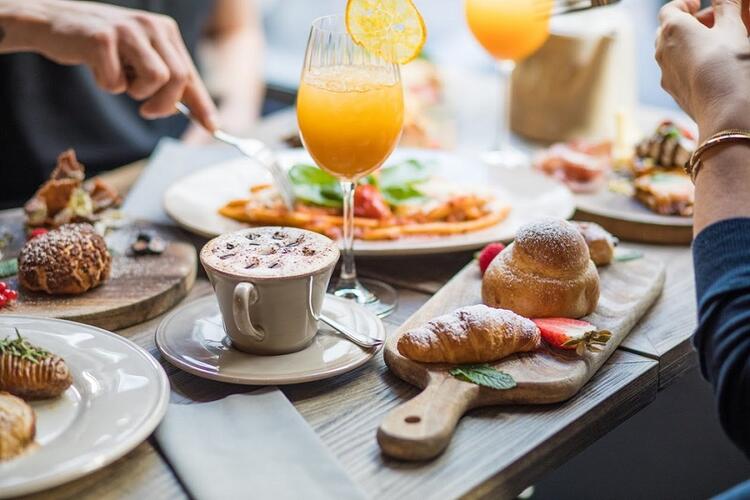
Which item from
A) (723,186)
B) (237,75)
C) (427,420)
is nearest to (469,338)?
(427,420)

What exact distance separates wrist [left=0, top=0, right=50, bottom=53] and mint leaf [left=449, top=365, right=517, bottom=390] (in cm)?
115

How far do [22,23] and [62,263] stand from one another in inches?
26.0

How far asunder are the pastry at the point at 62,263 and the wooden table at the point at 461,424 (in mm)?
115

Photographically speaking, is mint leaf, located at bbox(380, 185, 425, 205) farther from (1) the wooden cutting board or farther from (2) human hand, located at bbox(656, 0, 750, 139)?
(2) human hand, located at bbox(656, 0, 750, 139)

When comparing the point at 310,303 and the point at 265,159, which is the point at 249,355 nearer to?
the point at 310,303

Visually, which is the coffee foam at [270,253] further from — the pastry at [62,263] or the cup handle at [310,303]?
the pastry at [62,263]

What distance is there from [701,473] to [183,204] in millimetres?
1139

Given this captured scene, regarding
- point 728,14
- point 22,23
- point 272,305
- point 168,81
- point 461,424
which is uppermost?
point 728,14

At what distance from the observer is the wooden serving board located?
4.35 feet

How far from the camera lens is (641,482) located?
5.61 feet

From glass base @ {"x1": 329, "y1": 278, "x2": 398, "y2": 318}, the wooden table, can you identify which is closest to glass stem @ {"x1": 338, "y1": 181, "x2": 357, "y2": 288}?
glass base @ {"x1": 329, "y1": 278, "x2": 398, "y2": 318}

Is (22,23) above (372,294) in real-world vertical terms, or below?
above

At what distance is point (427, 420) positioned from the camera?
3.36ft

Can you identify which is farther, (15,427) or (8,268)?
(8,268)
